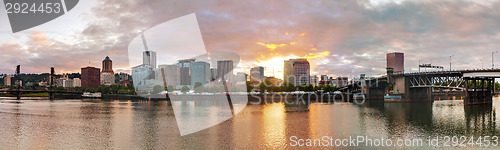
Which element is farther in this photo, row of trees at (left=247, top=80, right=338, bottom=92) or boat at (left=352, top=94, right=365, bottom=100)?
row of trees at (left=247, top=80, right=338, bottom=92)

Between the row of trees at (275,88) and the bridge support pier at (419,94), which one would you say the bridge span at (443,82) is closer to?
the bridge support pier at (419,94)

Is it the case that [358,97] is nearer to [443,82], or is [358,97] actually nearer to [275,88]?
[443,82]

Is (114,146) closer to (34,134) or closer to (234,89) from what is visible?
(34,134)

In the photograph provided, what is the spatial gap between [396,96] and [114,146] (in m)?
112

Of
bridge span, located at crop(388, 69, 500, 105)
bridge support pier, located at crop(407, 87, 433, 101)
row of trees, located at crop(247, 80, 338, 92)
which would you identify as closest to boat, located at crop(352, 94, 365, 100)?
bridge span, located at crop(388, 69, 500, 105)

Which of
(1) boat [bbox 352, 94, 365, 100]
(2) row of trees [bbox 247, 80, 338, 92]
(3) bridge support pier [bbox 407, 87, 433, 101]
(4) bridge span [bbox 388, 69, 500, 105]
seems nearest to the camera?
(4) bridge span [bbox 388, 69, 500, 105]

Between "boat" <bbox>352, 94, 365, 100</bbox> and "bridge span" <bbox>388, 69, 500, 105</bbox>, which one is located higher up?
"bridge span" <bbox>388, 69, 500, 105</bbox>

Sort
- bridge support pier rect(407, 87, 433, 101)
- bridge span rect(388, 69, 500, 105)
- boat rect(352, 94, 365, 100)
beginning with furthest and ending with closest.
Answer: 1. boat rect(352, 94, 365, 100)
2. bridge support pier rect(407, 87, 433, 101)
3. bridge span rect(388, 69, 500, 105)

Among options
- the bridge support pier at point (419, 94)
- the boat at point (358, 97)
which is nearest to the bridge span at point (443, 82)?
the bridge support pier at point (419, 94)

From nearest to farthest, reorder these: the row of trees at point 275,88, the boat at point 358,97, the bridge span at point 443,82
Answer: the bridge span at point 443,82, the boat at point 358,97, the row of trees at point 275,88

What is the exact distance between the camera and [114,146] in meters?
33.2

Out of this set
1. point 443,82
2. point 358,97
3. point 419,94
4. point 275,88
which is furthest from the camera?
point 275,88

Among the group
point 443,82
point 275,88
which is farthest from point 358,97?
point 275,88

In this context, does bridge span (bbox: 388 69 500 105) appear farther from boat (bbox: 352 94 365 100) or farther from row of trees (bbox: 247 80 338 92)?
row of trees (bbox: 247 80 338 92)
